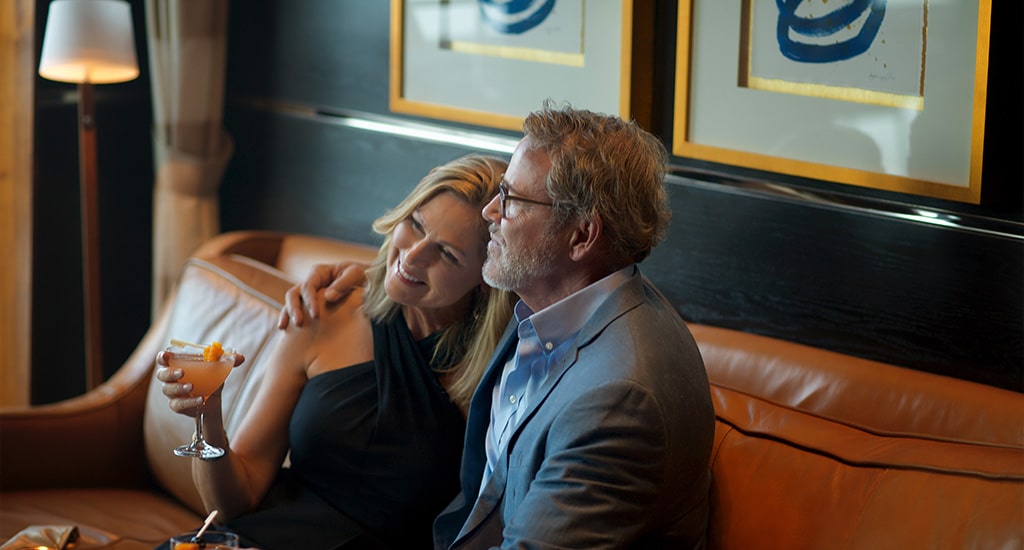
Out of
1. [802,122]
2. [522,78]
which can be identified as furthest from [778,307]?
[522,78]

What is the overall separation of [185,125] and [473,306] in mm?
1522

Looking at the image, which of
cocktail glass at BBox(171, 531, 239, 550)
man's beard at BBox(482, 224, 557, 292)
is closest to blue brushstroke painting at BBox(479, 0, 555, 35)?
man's beard at BBox(482, 224, 557, 292)

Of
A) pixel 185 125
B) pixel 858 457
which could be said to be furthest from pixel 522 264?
pixel 185 125

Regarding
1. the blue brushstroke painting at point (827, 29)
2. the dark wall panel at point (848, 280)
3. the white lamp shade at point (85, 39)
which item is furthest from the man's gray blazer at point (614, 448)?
the white lamp shade at point (85, 39)

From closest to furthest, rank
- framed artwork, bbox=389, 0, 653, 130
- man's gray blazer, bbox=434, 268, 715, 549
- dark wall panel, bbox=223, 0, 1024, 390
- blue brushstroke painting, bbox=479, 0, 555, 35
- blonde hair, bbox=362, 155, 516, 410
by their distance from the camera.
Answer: man's gray blazer, bbox=434, 268, 715, 549
dark wall panel, bbox=223, 0, 1024, 390
blonde hair, bbox=362, 155, 516, 410
framed artwork, bbox=389, 0, 653, 130
blue brushstroke painting, bbox=479, 0, 555, 35

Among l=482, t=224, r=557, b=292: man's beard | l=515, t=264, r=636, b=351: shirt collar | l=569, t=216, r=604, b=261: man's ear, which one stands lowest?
l=515, t=264, r=636, b=351: shirt collar

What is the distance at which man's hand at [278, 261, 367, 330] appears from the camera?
7.56ft

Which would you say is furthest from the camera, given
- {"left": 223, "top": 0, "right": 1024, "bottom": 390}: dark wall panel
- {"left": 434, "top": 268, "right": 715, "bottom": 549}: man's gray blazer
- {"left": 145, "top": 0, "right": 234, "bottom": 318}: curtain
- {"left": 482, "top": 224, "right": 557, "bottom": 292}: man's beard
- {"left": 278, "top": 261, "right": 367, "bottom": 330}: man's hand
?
{"left": 145, "top": 0, "right": 234, "bottom": 318}: curtain

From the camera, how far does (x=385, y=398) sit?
221 cm

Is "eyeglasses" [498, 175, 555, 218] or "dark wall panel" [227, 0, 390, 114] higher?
"dark wall panel" [227, 0, 390, 114]

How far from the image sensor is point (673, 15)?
93.4 inches

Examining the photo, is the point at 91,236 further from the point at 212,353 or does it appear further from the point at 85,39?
the point at 212,353

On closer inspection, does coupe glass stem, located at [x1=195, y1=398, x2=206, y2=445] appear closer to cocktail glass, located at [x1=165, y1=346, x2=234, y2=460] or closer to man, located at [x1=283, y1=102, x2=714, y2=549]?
cocktail glass, located at [x1=165, y1=346, x2=234, y2=460]

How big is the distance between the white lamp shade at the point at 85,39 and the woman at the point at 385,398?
1.17 meters
